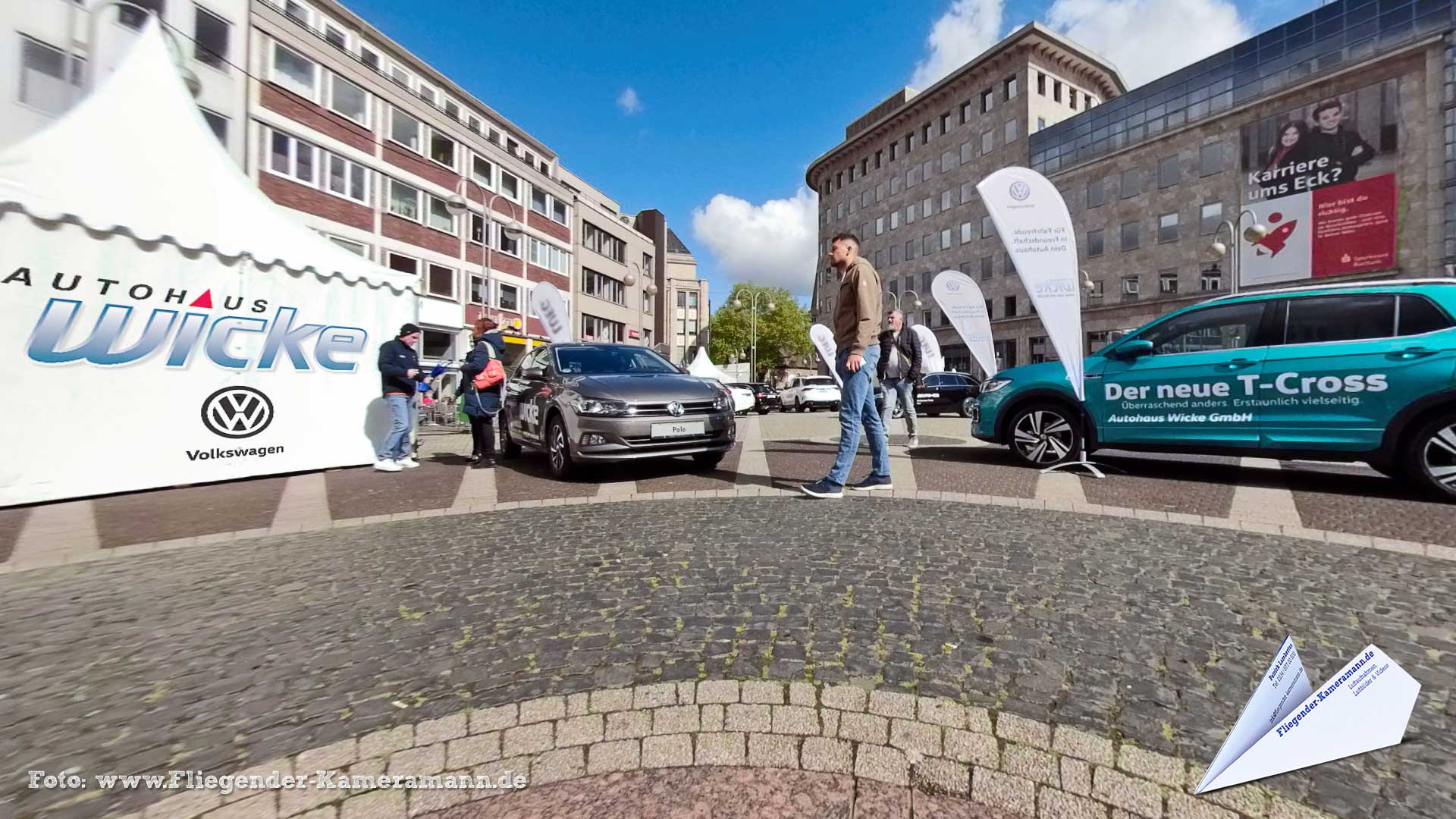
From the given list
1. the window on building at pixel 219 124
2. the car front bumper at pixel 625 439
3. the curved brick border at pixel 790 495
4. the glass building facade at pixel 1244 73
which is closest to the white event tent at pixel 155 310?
the curved brick border at pixel 790 495

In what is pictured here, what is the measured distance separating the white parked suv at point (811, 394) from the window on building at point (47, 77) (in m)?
23.8

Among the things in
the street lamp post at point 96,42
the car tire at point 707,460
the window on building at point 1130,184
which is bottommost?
the car tire at point 707,460

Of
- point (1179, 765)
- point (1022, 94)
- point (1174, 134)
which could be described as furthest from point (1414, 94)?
point (1179, 765)

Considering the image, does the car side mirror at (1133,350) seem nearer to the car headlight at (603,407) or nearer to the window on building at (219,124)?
the car headlight at (603,407)

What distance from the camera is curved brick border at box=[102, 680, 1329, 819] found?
1.46 metres

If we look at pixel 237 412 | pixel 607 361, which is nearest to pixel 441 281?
pixel 237 412

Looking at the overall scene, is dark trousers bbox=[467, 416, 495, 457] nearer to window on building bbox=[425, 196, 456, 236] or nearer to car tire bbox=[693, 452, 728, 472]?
car tire bbox=[693, 452, 728, 472]

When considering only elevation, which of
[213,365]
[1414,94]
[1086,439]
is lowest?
[1086,439]

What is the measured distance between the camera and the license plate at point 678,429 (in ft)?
19.7

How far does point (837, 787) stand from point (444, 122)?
33.0m

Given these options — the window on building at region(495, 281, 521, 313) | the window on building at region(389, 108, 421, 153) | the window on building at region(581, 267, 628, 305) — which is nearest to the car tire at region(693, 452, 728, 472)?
the window on building at region(389, 108, 421, 153)

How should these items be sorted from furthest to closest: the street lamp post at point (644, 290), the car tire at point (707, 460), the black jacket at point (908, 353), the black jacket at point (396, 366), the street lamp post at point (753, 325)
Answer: the street lamp post at point (753, 325), the street lamp post at point (644, 290), the black jacket at point (908, 353), the black jacket at point (396, 366), the car tire at point (707, 460)

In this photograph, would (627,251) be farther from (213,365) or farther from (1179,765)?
(1179,765)

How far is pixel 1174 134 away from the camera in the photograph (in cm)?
3475
